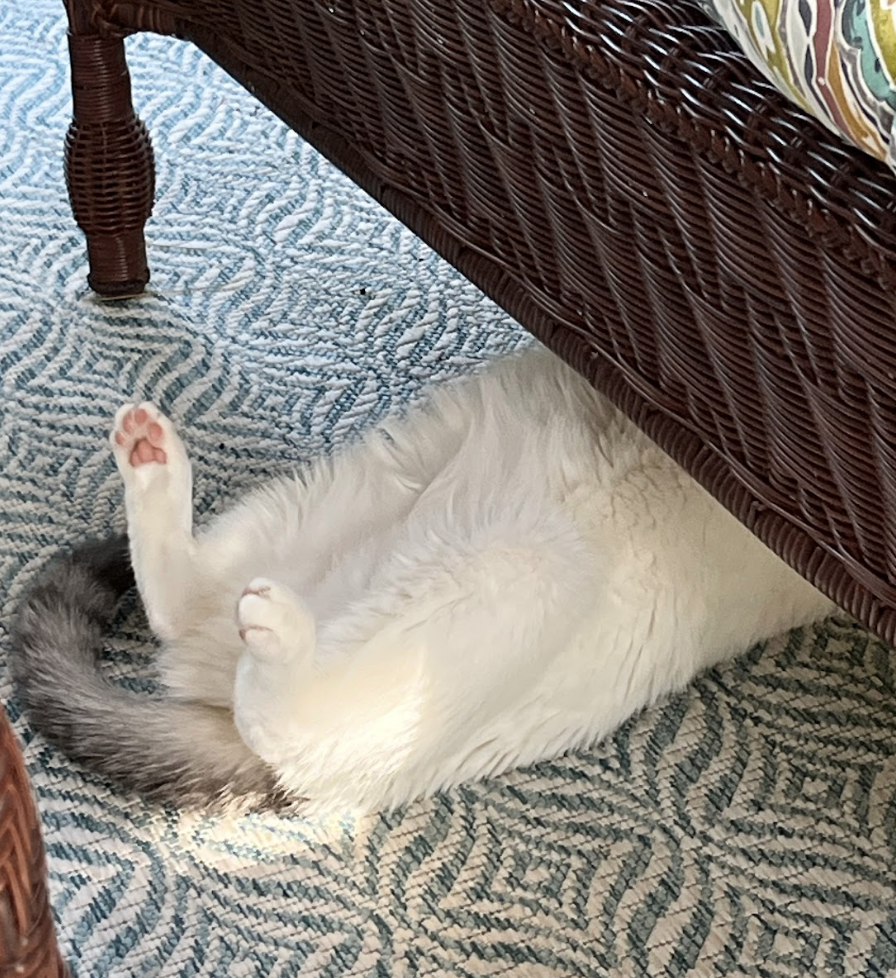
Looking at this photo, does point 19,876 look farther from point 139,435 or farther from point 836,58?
point 139,435

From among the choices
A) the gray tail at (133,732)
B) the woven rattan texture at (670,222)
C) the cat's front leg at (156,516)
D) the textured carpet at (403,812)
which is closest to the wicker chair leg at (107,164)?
the textured carpet at (403,812)

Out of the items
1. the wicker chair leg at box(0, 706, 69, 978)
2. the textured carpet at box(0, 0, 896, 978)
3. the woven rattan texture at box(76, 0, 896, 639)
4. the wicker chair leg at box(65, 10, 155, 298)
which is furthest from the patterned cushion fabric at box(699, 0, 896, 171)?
the wicker chair leg at box(65, 10, 155, 298)

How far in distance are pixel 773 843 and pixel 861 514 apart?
39 centimetres

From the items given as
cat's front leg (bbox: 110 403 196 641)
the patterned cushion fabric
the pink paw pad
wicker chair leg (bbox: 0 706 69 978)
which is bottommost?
cat's front leg (bbox: 110 403 196 641)

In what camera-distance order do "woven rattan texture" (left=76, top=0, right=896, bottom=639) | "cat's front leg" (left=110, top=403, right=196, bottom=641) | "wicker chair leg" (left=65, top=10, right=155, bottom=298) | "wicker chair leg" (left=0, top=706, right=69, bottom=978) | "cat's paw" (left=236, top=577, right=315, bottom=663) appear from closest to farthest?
"wicker chair leg" (left=0, top=706, right=69, bottom=978)
"woven rattan texture" (left=76, top=0, right=896, bottom=639)
"cat's paw" (left=236, top=577, right=315, bottom=663)
"cat's front leg" (left=110, top=403, right=196, bottom=641)
"wicker chair leg" (left=65, top=10, right=155, bottom=298)

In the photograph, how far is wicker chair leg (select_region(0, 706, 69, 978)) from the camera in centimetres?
60

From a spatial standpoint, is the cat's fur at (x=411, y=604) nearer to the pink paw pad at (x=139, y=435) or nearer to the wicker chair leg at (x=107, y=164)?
the pink paw pad at (x=139, y=435)

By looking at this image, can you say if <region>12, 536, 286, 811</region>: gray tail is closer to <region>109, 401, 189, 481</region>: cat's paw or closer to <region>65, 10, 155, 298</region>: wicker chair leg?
<region>109, 401, 189, 481</region>: cat's paw

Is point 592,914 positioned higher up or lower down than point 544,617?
lower down

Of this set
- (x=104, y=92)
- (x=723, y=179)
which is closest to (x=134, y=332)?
(x=104, y=92)

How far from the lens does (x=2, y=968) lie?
0.61m

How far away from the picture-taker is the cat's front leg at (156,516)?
1.22 meters

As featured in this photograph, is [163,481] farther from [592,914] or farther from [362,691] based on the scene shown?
[592,914]

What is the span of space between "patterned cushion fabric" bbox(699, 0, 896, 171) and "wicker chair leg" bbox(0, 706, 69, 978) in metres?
Answer: 0.48
